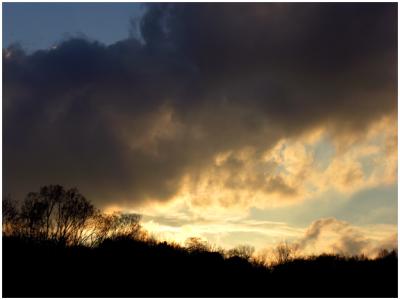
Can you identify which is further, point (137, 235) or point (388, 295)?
point (137, 235)

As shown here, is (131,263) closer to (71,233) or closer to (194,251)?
(71,233)

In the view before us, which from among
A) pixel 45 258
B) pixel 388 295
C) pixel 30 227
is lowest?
pixel 388 295

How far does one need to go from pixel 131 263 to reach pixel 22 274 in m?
19.9

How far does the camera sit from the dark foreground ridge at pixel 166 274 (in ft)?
151

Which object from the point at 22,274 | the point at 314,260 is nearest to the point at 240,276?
the point at 314,260

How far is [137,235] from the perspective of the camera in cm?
8200

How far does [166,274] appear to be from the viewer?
60562 millimetres

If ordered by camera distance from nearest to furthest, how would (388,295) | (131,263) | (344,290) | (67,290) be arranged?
(67,290) < (388,295) < (344,290) < (131,263)

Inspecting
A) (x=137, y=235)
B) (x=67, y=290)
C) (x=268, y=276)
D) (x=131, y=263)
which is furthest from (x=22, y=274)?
(x=268, y=276)

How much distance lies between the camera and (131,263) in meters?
62.3

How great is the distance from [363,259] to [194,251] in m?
33.1

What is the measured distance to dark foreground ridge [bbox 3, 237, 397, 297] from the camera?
46.0 m

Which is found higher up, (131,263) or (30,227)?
(30,227)

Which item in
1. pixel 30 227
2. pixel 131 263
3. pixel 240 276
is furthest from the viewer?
pixel 240 276
